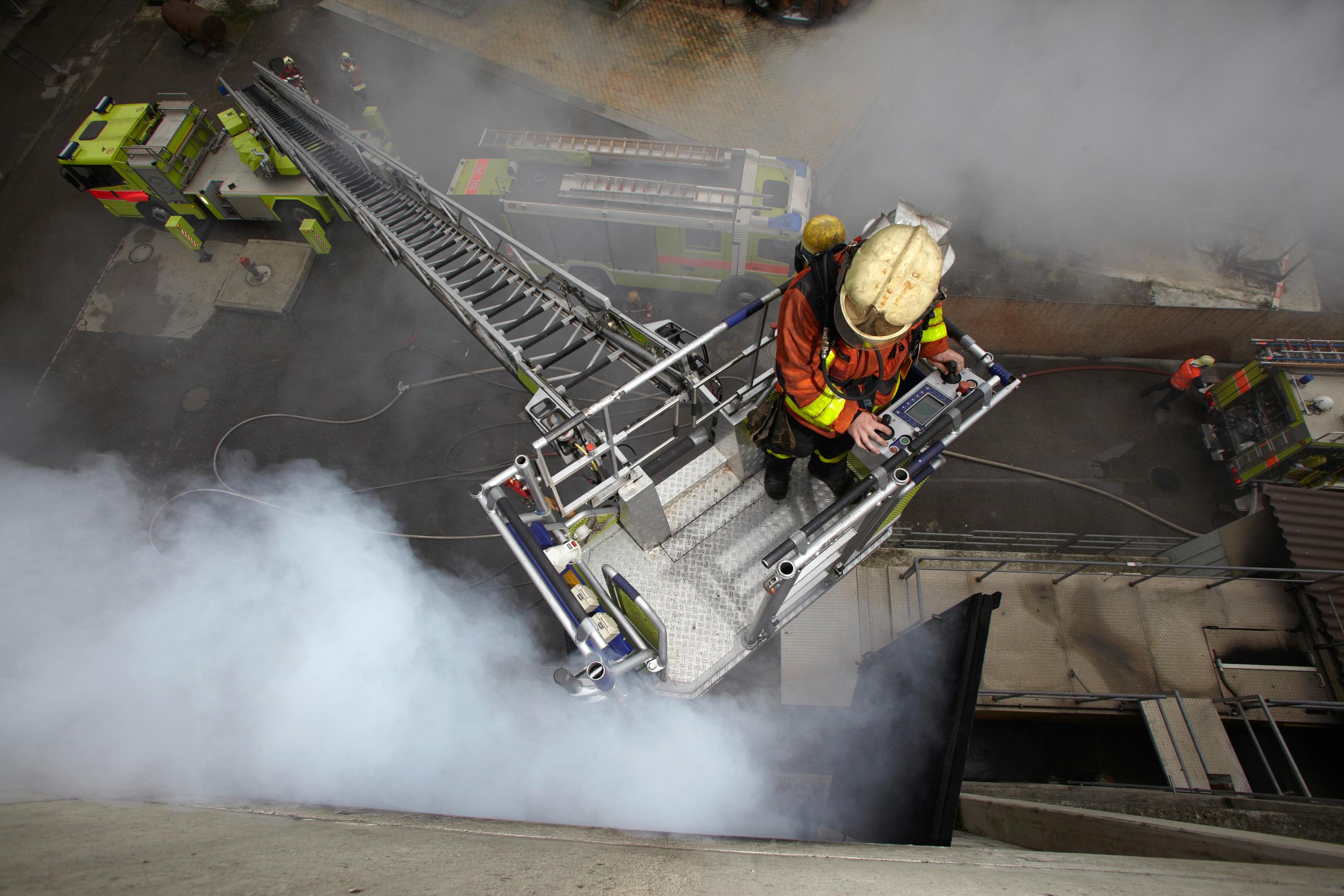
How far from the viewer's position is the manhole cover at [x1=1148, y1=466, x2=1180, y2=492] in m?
9.05

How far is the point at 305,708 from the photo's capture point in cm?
487

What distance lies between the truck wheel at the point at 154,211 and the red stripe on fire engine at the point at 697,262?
9733 millimetres

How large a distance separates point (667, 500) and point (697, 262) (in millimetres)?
5992

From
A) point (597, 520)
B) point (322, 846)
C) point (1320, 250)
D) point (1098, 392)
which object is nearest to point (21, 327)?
point (597, 520)

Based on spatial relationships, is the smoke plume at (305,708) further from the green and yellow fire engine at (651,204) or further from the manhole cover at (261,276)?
the green and yellow fire engine at (651,204)

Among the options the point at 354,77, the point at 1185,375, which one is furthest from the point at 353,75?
the point at 1185,375

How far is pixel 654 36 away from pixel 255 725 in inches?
637

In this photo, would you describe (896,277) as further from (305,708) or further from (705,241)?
(705,241)

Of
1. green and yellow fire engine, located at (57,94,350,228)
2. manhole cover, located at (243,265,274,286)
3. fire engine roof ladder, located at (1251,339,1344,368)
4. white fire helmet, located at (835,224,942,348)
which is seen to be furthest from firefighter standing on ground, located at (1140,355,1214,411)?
manhole cover, located at (243,265,274,286)

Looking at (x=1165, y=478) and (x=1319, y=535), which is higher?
(x=1319, y=535)

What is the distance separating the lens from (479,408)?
32.4 ft

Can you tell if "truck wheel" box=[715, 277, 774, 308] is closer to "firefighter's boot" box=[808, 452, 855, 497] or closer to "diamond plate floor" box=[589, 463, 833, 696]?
"diamond plate floor" box=[589, 463, 833, 696]

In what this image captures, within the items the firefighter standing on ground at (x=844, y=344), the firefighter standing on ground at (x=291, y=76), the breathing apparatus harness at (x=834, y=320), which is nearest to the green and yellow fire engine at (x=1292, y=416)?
the firefighter standing on ground at (x=844, y=344)

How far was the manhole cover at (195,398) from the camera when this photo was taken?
32.3 ft
